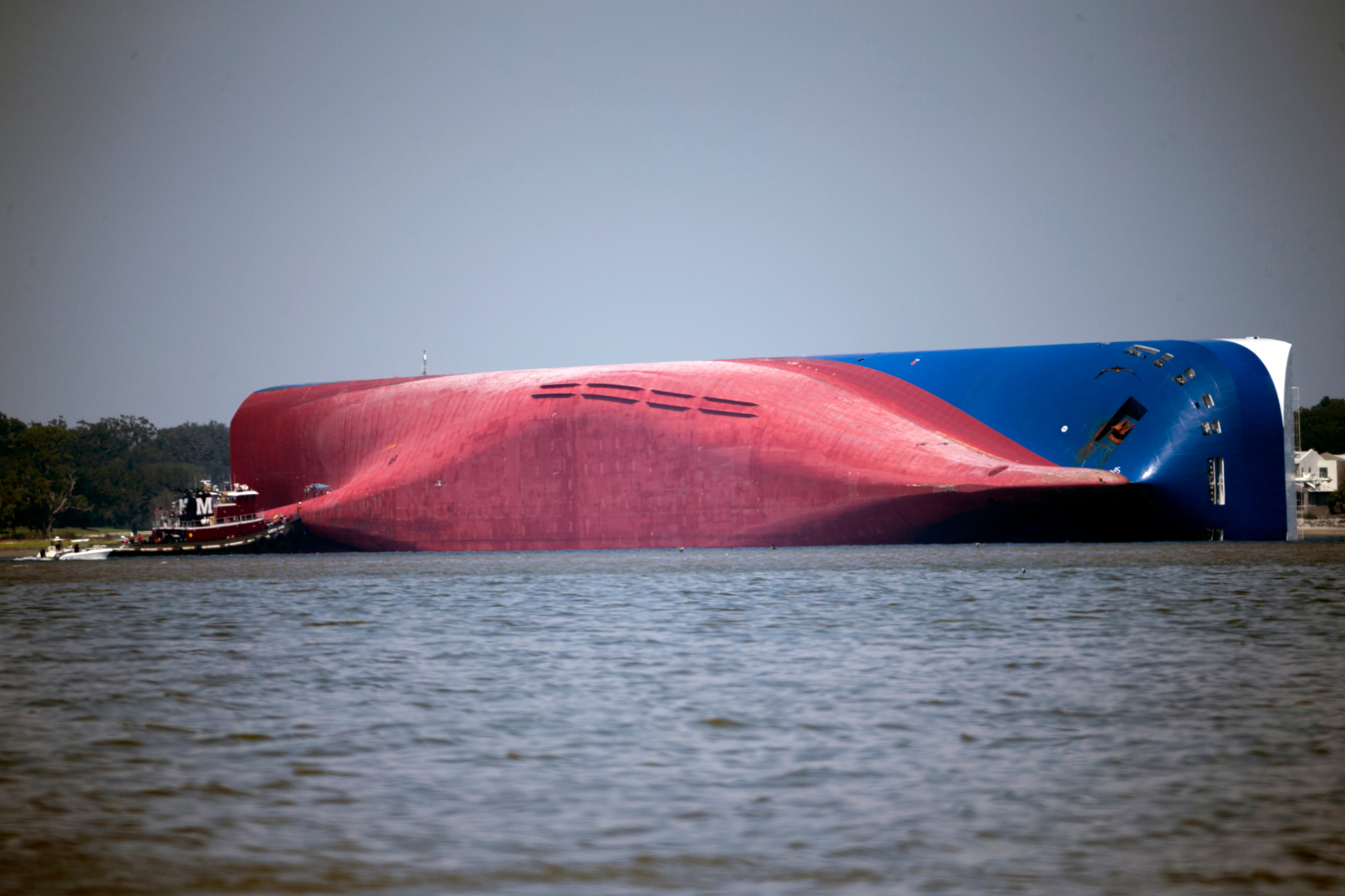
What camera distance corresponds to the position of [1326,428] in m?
128

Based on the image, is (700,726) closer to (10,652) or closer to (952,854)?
(952,854)

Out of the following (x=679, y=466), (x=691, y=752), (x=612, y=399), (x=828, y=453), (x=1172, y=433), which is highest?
(x=612, y=399)

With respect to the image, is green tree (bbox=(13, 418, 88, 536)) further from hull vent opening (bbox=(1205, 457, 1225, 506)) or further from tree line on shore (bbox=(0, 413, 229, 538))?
hull vent opening (bbox=(1205, 457, 1225, 506))

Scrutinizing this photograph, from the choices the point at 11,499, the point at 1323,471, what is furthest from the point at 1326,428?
the point at 11,499

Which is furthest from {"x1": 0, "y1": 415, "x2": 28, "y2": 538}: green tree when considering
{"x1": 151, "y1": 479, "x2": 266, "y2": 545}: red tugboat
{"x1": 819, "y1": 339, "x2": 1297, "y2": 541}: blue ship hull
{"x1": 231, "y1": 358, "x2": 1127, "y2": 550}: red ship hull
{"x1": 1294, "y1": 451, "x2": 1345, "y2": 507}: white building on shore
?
{"x1": 1294, "y1": 451, "x2": 1345, "y2": 507}: white building on shore

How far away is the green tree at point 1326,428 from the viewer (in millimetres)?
127062

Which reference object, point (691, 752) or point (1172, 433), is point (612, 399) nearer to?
point (1172, 433)

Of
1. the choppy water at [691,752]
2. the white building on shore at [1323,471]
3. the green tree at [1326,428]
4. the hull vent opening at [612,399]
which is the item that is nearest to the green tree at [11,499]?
the hull vent opening at [612,399]

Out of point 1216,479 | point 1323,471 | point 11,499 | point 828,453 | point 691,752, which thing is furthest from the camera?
point 1323,471

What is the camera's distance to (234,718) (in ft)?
37.4

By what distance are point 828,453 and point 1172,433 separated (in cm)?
1093

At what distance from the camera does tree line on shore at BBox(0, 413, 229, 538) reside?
103 meters

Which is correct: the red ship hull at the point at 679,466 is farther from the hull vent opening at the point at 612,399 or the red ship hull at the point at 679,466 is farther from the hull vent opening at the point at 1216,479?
the hull vent opening at the point at 1216,479

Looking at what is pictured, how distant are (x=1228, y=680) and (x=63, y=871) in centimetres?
1045
